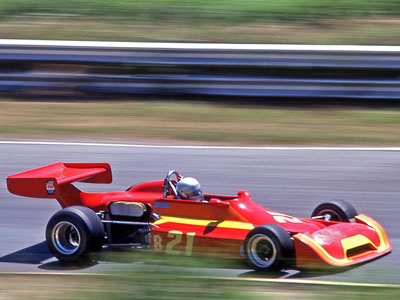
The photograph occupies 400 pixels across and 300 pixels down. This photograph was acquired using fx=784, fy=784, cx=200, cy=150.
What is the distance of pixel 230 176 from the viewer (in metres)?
9.23

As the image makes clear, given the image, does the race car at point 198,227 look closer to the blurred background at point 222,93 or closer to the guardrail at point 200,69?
Result: the blurred background at point 222,93

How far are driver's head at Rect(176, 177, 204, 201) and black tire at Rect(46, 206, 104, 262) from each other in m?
0.72

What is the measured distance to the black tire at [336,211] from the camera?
684 cm

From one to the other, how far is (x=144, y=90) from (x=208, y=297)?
9.09m

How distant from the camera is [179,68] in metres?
12.5

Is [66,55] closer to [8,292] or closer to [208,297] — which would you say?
[8,292]

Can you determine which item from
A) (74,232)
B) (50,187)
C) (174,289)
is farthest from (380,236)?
(174,289)

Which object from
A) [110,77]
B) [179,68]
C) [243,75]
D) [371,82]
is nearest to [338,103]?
[371,82]

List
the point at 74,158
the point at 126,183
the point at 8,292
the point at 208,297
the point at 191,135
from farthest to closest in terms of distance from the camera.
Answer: the point at 191,135 → the point at 74,158 → the point at 126,183 → the point at 8,292 → the point at 208,297

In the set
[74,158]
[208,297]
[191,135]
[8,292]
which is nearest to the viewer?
[208,297]

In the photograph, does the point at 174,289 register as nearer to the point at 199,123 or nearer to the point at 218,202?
the point at 218,202

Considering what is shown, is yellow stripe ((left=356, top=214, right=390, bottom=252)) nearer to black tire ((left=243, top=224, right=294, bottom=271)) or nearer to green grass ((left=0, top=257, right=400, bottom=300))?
black tire ((left=243, top=224, right=294, bottom=271))

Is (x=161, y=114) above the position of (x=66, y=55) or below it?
below

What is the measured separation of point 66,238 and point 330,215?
2.30 m
